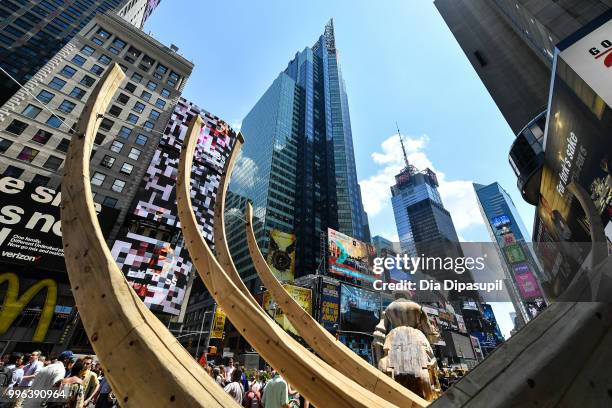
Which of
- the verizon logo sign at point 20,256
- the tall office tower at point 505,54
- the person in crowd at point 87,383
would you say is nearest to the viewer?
the person in crowd at point 87,383

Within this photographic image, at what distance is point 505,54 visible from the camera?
35.7 metres

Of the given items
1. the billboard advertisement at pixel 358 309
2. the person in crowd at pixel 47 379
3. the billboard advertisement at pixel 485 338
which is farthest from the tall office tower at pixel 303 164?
the person in crowd at pixel 47 379

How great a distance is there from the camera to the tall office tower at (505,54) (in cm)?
3098

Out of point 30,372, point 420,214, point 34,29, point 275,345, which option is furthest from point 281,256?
point 420,214

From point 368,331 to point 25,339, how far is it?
37308 millimetres

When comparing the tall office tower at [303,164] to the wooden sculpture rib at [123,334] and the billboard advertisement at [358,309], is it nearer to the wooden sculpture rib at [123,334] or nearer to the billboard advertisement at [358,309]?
the billboard advertisement at [358,309]

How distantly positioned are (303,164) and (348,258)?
4023 centimetres

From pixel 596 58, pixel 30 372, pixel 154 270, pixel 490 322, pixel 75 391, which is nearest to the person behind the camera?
pixel 75 391

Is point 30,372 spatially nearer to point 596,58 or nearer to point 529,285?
point 596,58

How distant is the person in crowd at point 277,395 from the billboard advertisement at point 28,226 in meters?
19.0

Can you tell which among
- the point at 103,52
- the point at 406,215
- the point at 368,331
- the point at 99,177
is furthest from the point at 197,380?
the point at 406,215

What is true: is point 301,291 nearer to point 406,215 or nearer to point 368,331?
point 368,331

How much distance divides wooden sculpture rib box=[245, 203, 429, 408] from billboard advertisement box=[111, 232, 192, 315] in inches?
912

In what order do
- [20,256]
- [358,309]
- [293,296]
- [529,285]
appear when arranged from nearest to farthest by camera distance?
[20,256] < [293,296] < [358,309] < [529,285]
